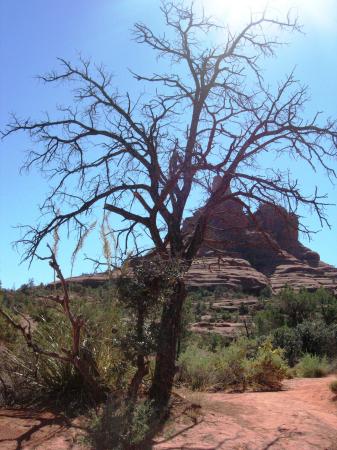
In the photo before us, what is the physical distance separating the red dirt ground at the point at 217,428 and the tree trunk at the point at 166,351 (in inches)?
16.5

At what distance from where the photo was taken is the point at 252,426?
322 inches

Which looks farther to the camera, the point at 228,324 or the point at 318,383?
the point at 228,324

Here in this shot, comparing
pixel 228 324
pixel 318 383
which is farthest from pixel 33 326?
pixel 228 324

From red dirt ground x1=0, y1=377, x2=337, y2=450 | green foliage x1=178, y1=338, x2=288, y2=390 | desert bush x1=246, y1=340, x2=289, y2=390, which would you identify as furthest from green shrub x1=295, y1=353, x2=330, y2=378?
red dirt ground x1=0, y1=377, x2=337, y2=450

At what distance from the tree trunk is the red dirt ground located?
42 centimetres

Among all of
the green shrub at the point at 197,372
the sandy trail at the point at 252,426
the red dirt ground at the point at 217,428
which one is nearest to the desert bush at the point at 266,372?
the green shrub at the point at 197,372

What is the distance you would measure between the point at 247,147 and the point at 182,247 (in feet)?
7.70

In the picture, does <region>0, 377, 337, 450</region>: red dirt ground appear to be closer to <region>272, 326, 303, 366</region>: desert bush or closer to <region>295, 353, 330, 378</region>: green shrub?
<region>295, 353, 330, 378</region>: green shrub

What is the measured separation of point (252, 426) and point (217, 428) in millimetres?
711

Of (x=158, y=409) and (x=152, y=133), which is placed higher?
(x=152, y=133)

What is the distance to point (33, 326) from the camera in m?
10.5

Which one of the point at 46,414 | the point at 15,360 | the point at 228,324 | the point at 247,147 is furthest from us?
the point at 228,324

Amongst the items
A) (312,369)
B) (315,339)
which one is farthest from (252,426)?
(315,339)

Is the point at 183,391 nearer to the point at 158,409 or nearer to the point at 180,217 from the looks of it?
the point at 158,409
